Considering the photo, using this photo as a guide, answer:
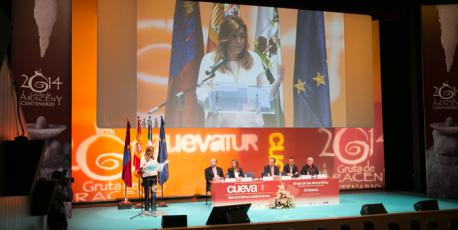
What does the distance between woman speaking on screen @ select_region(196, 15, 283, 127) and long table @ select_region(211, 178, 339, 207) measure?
152 cm

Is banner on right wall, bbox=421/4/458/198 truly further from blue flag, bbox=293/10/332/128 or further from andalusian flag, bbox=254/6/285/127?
andalusian flag, bbox=254/6/285/127

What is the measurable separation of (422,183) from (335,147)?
2.11 m

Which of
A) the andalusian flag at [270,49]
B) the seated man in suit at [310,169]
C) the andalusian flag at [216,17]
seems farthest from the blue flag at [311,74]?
the andalusian flag at [216,17]

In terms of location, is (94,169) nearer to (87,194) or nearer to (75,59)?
(87,194)

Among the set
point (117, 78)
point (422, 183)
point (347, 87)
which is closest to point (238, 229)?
point (117, 78)

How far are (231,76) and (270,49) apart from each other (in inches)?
41.9

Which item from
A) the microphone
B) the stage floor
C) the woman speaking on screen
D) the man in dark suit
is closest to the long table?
the stage floor

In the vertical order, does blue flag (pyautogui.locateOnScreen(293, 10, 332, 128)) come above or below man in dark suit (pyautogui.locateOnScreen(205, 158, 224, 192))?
above

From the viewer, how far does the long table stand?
26.9 feet

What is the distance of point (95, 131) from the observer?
9.23 meters

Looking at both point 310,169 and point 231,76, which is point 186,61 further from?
point 310,169

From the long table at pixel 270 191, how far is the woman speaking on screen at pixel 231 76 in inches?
60.0

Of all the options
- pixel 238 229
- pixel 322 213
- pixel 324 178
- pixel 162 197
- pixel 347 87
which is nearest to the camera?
pixel 238 229

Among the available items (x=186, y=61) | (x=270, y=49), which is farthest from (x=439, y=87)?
(x=186, y=61)
